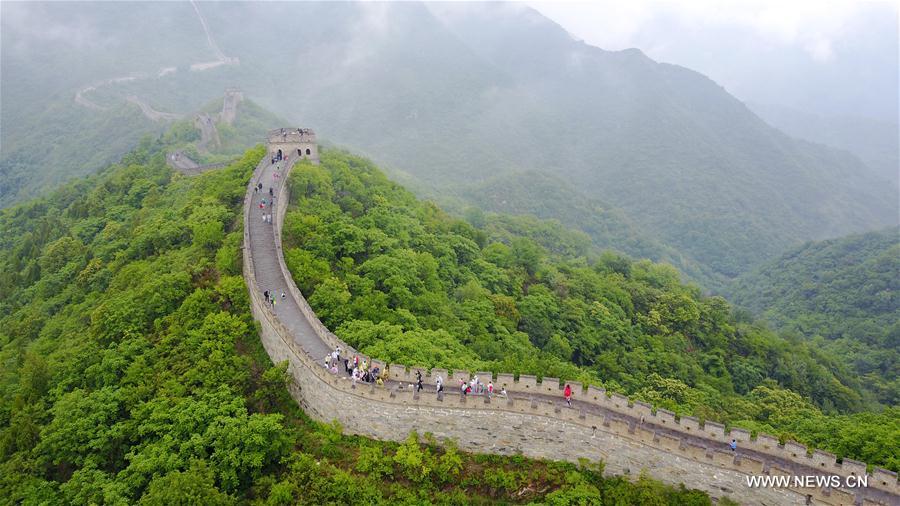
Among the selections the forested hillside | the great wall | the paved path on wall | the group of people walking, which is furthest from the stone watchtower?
the forested hillside

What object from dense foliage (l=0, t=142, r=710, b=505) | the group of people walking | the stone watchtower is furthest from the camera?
the stone watchtower

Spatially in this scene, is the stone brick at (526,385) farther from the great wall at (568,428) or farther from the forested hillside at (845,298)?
the forested hillside at (845,298)

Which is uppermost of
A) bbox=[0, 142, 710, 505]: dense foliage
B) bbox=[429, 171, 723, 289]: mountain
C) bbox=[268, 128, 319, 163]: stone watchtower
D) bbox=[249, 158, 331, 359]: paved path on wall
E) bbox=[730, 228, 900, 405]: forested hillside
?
bbox=[429, 171, 723, 289]: mountain

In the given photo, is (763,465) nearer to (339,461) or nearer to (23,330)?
(339,461)

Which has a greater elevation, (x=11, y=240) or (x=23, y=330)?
(x=11, y=240)

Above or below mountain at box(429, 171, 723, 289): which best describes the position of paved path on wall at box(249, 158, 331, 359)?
below

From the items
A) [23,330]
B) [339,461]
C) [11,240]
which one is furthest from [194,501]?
[11,240]

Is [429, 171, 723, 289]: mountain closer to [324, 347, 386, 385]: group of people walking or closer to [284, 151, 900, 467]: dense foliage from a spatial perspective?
[284, 151, 900, 467]: dense foliage
